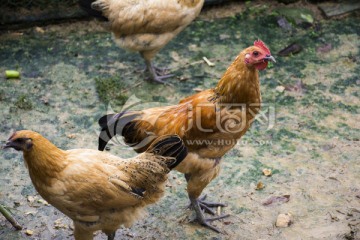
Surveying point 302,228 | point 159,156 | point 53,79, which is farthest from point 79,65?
point 302,228

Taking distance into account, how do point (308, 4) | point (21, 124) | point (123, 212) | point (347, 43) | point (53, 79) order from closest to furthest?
point (123, 212) < point (21, 124) < point (53, 79) < point (347, 43) < point (308, 4)

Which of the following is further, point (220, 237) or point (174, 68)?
point (174, 68)

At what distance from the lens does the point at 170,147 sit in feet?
15.3

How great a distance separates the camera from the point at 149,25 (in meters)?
6.70

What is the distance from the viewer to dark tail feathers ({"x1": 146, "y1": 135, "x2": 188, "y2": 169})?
4656 mm

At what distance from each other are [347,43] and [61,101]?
4013 millimetres

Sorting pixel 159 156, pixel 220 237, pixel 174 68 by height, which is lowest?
pixel 220 237

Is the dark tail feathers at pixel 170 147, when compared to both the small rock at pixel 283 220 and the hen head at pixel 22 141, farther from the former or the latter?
the small rock at pixel 283 220

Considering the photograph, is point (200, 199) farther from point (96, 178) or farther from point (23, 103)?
point (23, 103)

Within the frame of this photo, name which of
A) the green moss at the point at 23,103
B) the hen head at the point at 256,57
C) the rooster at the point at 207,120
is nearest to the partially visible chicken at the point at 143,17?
the green moss at the point at 23,103

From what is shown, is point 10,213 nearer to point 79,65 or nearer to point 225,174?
point 225,174

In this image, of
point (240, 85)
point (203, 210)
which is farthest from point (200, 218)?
point (240, 85)

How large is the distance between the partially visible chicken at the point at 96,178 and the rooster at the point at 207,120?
0.37 meters

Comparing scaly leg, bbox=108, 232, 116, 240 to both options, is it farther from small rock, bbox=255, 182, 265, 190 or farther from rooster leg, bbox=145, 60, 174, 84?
rooster leg, bbox=145, 60, 174, 84
